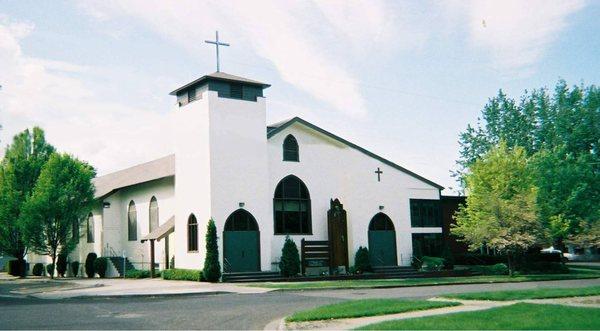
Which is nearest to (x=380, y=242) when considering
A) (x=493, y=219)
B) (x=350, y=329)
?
(x=493, y=219)

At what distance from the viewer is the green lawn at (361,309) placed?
14430 millimetres

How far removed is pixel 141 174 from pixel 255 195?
13962mm

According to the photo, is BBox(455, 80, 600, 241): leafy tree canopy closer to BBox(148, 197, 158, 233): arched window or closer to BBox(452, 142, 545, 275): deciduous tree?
BBox(452, 142, 545, 275): deciduous tree

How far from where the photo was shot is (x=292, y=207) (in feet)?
119

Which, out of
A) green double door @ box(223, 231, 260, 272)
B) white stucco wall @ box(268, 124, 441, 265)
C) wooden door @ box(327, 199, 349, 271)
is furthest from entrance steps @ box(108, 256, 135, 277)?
wooden door @ box(327, 199, 349, 271)

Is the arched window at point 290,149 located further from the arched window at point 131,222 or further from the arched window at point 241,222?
the arched window at point 131,222

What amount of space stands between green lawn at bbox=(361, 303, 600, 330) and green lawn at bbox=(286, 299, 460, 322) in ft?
5.48

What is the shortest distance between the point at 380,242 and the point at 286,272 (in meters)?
8.09

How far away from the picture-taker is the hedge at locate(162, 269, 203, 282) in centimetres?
3173

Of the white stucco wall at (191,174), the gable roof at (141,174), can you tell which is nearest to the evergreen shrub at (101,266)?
the gable roof at (141,174)

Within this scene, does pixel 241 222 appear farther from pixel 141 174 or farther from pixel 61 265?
pixel 61 265

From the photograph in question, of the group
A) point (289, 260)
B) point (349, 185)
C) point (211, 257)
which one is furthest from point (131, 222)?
point (349, 185)

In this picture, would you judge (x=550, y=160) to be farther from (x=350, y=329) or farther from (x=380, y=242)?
(x=350, y=329)

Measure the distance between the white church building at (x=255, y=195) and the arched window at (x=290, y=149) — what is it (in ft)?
0.19
